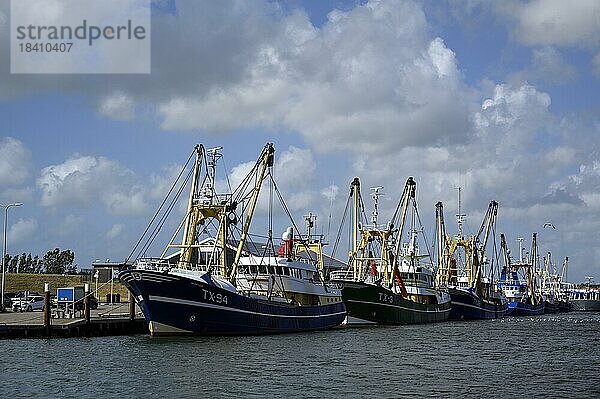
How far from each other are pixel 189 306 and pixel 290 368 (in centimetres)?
1384

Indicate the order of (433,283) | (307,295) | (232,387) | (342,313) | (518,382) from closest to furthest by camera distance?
(232,387) → (518,382) → (307,295) → (342,313) → (433,283)

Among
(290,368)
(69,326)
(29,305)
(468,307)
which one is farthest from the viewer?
(468,307)

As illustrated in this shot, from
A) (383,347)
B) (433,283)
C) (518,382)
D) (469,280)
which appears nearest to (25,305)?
(383,347)

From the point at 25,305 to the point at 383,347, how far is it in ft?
134

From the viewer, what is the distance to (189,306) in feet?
184

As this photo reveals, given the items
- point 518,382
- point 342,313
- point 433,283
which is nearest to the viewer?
point 518,382

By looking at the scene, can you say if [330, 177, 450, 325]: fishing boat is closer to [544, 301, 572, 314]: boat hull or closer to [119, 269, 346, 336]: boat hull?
[119, 269, 346, 336]: boat hull

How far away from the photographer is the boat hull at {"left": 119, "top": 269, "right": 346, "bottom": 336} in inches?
2165

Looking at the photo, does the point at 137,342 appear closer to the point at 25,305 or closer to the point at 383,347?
the point at 383,347

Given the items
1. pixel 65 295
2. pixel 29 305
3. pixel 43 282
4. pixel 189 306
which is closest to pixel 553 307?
pixel 43 282

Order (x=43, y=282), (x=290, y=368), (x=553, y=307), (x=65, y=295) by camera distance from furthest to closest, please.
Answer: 1. (x=553, y=307)
2. (x=43, y=282)
3. (x=65, y=295)
4. (x=290, y=368)

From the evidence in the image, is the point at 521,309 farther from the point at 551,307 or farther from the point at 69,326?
the point at 69,326

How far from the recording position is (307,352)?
171 feet

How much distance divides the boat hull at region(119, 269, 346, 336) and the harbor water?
1.12 m
